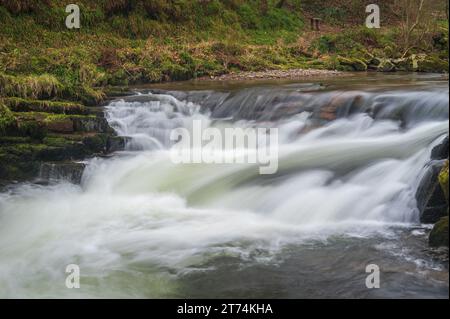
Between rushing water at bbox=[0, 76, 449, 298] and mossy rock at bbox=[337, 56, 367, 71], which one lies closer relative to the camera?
rushing water at bbox=[0, 76, 449, 298]

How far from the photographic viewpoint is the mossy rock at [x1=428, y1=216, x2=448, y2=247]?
5.74m

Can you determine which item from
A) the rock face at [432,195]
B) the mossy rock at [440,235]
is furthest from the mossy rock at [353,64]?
the mossy rock at [440,235]

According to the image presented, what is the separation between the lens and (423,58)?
1761 cm

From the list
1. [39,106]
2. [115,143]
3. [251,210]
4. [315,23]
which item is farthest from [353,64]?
[251,210]

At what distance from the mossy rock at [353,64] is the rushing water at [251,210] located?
18.7ft

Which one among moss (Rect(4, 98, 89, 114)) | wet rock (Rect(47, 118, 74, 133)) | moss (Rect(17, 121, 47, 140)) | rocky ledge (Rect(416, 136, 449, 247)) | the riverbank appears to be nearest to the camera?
rocky ledge (Rect(416, 136, 449, 247))

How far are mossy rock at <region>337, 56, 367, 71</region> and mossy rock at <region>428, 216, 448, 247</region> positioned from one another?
42.2 feet

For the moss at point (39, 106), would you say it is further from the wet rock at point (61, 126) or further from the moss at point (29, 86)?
the wet rock at point (61, 126)

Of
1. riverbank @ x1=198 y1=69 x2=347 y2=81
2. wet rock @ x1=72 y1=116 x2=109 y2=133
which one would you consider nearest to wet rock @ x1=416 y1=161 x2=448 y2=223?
wet rock @ x1=72 y1=116 x2=109 y2=133

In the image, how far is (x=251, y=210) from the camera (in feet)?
26.2

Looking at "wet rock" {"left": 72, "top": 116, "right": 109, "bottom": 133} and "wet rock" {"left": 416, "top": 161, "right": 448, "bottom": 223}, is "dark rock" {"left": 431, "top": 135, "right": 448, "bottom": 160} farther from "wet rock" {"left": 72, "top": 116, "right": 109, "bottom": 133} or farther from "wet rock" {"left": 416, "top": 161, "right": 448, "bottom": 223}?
"wet rock" {"left": 72, "top": 116, "right": 109, "bottom": 133}

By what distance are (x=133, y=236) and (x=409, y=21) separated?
17259mm
